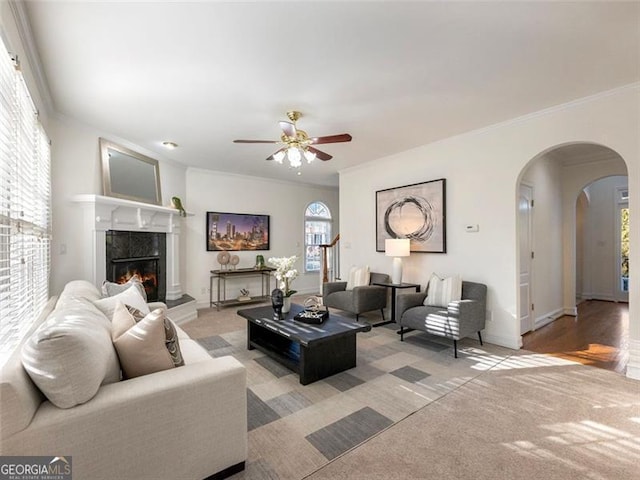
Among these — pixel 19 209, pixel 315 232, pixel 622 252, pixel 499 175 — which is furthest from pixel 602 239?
pixel 19 209

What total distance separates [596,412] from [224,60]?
12.8 feet

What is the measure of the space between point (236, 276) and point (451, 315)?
4217 mm

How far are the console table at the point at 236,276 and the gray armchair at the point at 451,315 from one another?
3.26 m

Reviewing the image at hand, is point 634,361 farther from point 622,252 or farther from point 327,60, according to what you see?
point 622,252

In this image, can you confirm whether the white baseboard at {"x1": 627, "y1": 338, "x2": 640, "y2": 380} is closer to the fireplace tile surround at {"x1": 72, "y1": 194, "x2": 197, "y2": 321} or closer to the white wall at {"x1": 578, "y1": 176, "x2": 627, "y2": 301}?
the white wall at {"x1": 578, "y1": 176, "x2": 627, "y2": 301}

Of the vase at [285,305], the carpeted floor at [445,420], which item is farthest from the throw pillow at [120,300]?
the vase at [285,305]

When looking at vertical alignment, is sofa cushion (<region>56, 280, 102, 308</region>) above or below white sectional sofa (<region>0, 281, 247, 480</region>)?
above

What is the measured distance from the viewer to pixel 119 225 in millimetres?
4211

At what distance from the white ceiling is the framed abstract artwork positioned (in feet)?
3.48

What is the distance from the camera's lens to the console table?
5.85 meters

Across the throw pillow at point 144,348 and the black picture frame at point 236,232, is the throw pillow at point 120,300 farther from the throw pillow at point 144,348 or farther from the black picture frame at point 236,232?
the black picture frame at point 236,232

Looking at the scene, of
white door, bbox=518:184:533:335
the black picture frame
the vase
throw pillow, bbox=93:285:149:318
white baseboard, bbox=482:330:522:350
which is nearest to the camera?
throw pillow, bbox=93:285:149:318

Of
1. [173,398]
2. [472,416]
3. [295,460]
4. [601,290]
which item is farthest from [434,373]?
[601,290]

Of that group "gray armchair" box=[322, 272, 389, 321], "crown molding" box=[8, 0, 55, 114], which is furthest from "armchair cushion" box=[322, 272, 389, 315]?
"crown molding" box=[8, 0, 55, 114]
